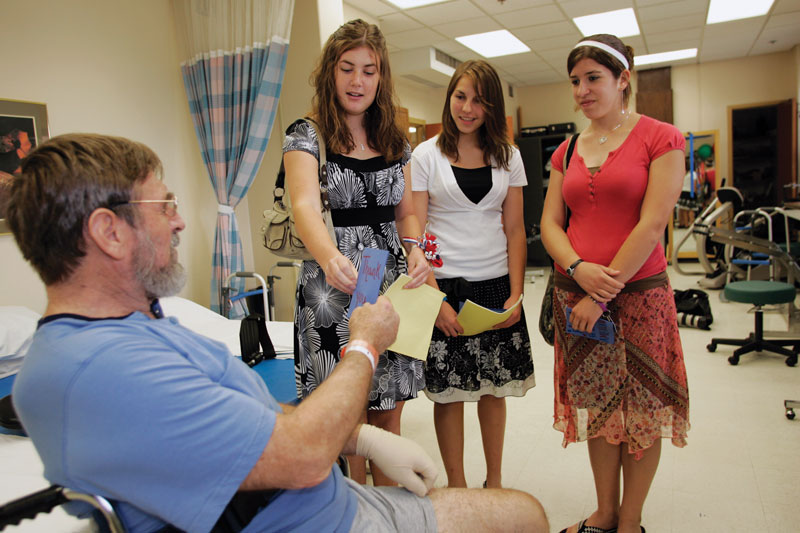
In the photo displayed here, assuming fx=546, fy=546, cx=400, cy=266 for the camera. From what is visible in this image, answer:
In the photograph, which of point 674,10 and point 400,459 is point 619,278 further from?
point 674,10

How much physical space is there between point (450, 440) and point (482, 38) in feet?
18.9

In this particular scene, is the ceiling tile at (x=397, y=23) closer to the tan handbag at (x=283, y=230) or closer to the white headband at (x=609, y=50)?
the white headband at (x=609, y=50)

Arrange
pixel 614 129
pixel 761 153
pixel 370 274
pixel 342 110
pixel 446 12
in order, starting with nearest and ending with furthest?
pixel 370 274, pixel 342 110, pixel 614 129, pixel 446 12, pixel 761 153

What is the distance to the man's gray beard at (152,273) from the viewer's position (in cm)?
92

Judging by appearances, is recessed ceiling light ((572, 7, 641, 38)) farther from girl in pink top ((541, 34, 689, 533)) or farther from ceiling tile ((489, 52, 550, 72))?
girl in pink top ((541, 34, 689, 533))

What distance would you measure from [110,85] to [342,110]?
2542 mm

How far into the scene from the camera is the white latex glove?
3.80 ft

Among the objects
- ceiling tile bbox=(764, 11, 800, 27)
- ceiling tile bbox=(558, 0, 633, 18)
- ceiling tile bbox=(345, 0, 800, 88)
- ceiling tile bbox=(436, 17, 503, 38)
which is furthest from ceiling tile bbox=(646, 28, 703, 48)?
ceiling tile bbox=(436, 17, 503, 38)

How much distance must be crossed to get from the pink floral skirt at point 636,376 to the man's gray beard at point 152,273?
1266 millimetres

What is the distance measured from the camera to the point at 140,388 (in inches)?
30.5

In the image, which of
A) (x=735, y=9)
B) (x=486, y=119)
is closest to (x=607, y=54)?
(x=486, y=119)

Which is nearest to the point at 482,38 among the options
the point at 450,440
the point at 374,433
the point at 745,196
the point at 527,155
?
the point at 527,155

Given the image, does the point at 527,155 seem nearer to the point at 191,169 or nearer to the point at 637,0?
the point at 637,0

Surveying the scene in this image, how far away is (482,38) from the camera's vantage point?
21.7ft
